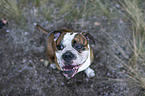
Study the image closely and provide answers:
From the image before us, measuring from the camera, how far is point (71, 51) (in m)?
2.29

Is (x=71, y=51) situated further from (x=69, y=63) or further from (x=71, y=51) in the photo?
(x=69, y=63)

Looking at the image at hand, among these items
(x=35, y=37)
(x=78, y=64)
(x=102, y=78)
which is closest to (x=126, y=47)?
(x=102, y=78)

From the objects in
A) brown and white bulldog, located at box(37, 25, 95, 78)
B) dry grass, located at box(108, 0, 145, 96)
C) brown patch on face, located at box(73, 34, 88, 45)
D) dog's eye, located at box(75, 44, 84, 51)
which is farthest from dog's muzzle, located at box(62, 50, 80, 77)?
dry grass, located at box(108, 0, 145, 96)

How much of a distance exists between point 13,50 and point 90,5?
2869mm

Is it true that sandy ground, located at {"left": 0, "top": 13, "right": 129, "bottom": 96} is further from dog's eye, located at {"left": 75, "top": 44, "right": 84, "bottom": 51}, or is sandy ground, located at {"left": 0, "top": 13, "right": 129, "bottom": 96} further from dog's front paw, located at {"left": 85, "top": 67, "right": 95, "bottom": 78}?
dog's eye, located at {"left": 75, "top": 44, "right": 84, "bottom": 51}

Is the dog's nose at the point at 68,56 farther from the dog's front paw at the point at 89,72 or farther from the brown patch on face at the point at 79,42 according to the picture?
the dog's front paw at the point at 89,72

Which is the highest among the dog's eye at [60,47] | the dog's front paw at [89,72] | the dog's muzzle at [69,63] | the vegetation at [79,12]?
the vegetation at [79,12]

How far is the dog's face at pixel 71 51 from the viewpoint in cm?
224

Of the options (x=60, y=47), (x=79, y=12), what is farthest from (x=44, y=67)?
(x=79, y=12)

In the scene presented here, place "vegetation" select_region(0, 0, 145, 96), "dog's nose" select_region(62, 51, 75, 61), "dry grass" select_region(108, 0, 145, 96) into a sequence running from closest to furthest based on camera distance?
"dog's nose" select_region(62, 51, 75, 61) < "dry grass" select_region(108, 0, 145, 96) < "vegetation" select_region(0, 0, 145, 96)

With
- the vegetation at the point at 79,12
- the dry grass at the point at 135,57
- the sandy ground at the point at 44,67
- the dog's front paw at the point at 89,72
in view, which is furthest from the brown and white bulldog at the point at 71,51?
the vegetation at the point at 79,12

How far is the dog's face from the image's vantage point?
7.34 feet

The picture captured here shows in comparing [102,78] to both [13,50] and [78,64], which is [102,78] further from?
[13,50]

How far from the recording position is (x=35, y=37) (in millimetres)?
3682
